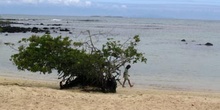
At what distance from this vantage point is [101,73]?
46.3ft

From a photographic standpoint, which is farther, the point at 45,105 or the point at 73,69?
the point at 73,69

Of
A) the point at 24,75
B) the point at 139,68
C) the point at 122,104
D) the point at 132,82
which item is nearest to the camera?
the point at 122,104

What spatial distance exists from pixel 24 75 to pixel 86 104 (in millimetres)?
9768

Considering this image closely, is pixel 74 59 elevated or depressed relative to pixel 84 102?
elevated

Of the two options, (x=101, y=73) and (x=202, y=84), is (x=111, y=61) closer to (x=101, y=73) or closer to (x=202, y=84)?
(x=101, y=73)

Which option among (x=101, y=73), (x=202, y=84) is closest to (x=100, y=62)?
(x=101, y=73)

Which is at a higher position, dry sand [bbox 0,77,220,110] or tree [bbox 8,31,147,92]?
tree [bbox 8,31,147,92]

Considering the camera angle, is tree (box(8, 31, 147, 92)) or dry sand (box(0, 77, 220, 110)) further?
tree (box(8, 31, 147, 92))

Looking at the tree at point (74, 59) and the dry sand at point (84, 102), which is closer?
the dry sand at point (84, 102)

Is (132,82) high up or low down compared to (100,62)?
down

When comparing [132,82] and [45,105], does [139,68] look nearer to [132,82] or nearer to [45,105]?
[132,82]

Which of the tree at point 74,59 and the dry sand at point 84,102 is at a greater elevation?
the tree at point 74,59

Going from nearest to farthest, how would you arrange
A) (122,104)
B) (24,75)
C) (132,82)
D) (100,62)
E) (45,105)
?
1. (45,105)
2. (122,104)
3. (100,62)
4. (132,82)
5. (24,75)

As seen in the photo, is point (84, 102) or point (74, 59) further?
point (74, 59)
